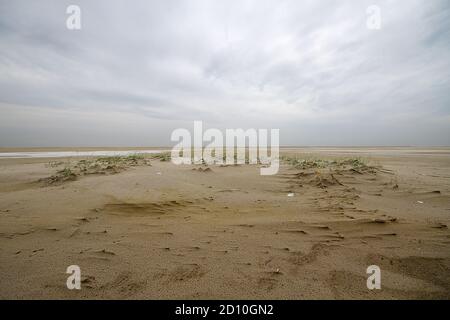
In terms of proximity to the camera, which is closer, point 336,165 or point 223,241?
point 223,241

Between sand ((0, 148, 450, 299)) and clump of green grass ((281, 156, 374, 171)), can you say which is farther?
clump of green grass ((281, 156, 374, 171))

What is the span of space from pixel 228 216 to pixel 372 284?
7.69ft

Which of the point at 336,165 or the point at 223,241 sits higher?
the point at 336,165

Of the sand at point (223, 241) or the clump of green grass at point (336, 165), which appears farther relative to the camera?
the clump of green grass at point (336, 165)

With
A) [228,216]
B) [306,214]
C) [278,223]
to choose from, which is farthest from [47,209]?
[306,214]

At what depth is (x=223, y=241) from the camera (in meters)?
3.08

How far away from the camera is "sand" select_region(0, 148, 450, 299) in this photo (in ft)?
7.00

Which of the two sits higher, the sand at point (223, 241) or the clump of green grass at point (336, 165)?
the clump of green grass at point (336, 165)

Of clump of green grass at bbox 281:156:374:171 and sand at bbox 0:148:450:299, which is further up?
clump of green grass at bbox 281:156:374:171

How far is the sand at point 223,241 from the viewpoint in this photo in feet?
7.00
